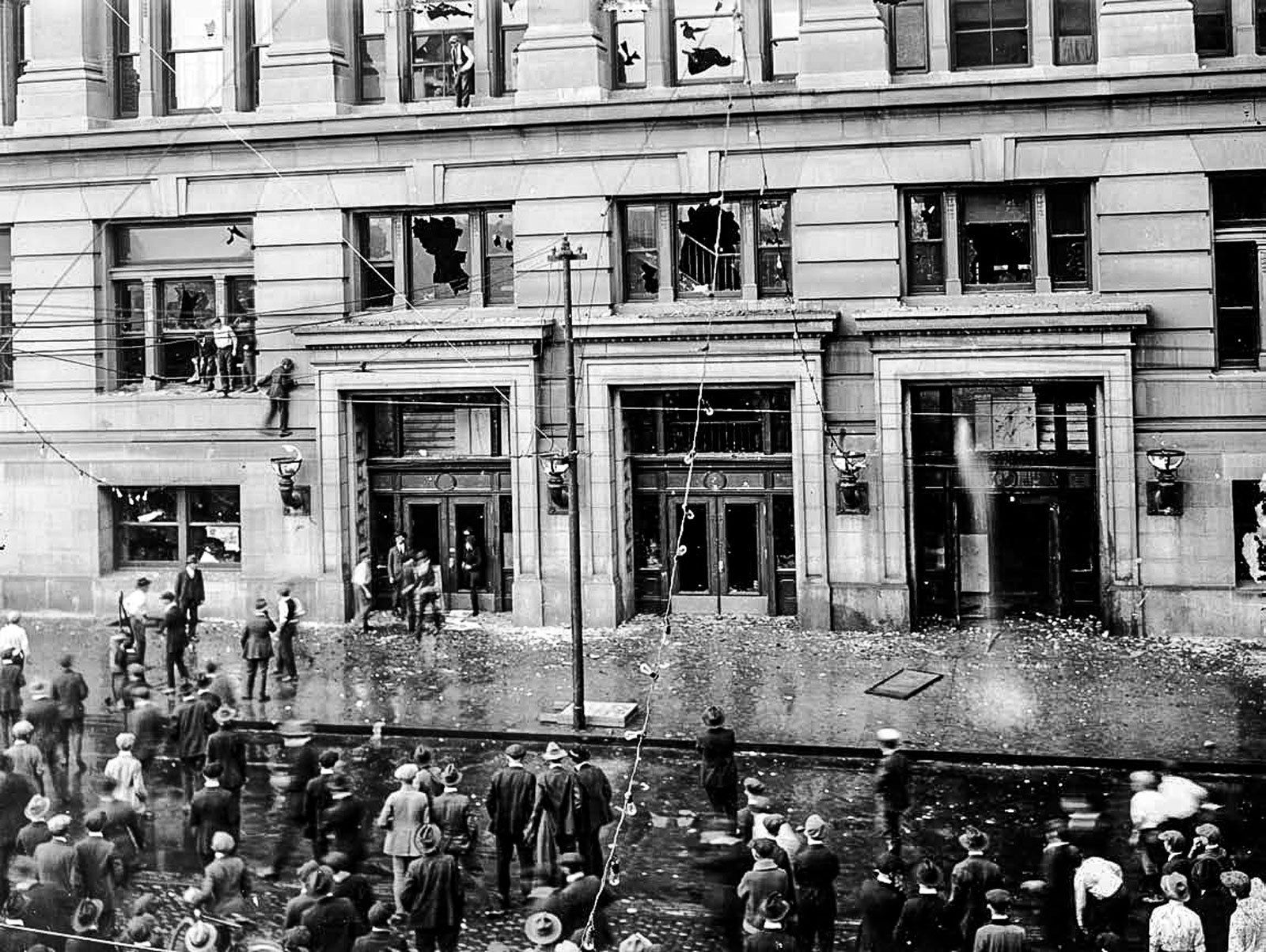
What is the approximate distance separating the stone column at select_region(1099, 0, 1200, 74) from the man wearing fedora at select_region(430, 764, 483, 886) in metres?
18.8

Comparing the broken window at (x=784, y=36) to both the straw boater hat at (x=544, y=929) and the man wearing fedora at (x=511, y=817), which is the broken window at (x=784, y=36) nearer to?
the man wearing fedora at (x=511, y=817)

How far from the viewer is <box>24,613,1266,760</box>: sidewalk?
64.4ft

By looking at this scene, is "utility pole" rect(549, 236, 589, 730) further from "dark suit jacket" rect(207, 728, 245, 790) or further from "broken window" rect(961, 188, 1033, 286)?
"broken window" rect(961, 188, 1033, 286)

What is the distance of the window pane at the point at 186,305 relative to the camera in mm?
29297

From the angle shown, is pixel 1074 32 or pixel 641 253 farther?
pixel 641 253

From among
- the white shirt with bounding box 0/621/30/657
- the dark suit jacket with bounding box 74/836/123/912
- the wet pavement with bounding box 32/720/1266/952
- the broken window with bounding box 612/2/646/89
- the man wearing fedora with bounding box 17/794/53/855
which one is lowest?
the wet pavement with bounding box 32/720/1266/952

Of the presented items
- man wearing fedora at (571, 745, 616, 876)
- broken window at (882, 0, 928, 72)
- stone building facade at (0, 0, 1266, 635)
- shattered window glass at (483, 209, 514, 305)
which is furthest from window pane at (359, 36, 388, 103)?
man wearing fedora at (571, 745, 616, 876)

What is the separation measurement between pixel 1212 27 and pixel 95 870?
23924mm

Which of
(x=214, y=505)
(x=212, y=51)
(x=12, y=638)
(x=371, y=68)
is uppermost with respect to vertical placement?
(x=212, y=51)

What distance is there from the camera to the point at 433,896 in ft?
38.0

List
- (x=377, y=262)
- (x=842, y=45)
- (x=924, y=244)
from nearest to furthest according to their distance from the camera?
(x=842, y=45) → (x=924, y=244) → (x=377, y=262)

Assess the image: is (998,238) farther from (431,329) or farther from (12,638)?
(12,638)

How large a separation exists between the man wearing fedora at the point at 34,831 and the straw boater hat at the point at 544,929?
14.5ft


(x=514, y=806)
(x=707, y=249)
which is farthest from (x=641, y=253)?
(x=514, y=806)
